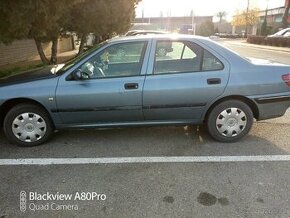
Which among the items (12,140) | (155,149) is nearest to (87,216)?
(155,149)

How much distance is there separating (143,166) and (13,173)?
5.16ft

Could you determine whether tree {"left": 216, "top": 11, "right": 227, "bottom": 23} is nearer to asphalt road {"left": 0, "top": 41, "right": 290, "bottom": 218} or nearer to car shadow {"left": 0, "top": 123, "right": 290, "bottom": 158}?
car shadow {"left": 0, "top": 123, "right": 290, "bottom": 158}

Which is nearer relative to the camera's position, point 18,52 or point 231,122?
point 231,122

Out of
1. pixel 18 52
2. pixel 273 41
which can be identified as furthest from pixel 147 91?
pixel 273 41

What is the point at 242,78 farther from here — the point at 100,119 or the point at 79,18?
the point at 79,18

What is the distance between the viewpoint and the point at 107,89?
4.45 meters

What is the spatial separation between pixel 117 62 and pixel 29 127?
1.56 m

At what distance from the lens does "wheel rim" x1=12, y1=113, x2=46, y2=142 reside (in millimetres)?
4562

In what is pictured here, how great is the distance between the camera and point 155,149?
4.58 m

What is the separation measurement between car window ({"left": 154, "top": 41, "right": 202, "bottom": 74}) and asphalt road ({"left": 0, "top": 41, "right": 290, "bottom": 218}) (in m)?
1.10

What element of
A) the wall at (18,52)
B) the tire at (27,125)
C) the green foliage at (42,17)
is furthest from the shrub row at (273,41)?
the tire at (27,125)

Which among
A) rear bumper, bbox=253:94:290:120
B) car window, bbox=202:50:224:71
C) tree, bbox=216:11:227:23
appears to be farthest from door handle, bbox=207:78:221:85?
tree, bbox=216:11:227:23

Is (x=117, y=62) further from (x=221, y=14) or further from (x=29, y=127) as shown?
(x=221, y=14)

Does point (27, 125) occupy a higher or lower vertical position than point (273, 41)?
higher
